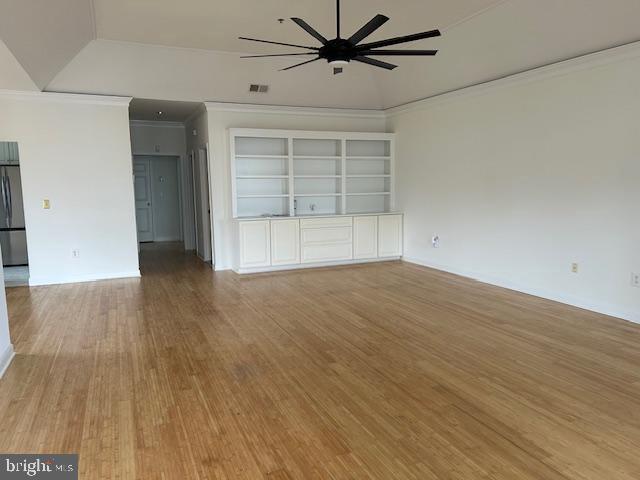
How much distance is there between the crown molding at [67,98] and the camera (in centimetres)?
604

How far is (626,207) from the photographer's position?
4.44m

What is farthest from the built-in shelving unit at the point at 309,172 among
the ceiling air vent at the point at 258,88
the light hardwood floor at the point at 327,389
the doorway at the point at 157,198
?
the doorway at the point at 157,198

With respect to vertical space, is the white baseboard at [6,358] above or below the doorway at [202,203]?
below

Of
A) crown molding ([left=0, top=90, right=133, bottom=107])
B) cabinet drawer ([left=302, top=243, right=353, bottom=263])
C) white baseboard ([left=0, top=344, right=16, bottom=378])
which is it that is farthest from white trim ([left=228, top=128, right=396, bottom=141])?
white baseboard ([left=0, top=344, right=16, bottom=378])

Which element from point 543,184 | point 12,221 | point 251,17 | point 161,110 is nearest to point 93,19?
point 251,17

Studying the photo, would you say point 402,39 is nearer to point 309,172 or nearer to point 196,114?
point 309,172

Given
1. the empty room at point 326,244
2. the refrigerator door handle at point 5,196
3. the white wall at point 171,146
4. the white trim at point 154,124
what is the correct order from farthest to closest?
the white wall at point 171,146, the white trim at point 154,124, the refrigerator door handle at point 5,196, the empty room at point 326,244

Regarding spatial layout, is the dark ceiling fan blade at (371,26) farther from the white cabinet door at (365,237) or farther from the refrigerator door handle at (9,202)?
the refrigerator door handle at (9,202)

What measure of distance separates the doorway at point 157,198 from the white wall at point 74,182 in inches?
165

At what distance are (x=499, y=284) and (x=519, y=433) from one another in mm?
3805

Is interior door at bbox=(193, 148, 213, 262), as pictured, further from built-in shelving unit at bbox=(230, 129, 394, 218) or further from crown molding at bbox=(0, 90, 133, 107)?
crown molding at bbox=(0, 90, 133, 107)

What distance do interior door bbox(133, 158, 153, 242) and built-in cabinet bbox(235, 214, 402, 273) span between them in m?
5.01

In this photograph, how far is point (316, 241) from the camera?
294 inches

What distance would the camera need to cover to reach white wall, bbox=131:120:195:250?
31.1 feet
